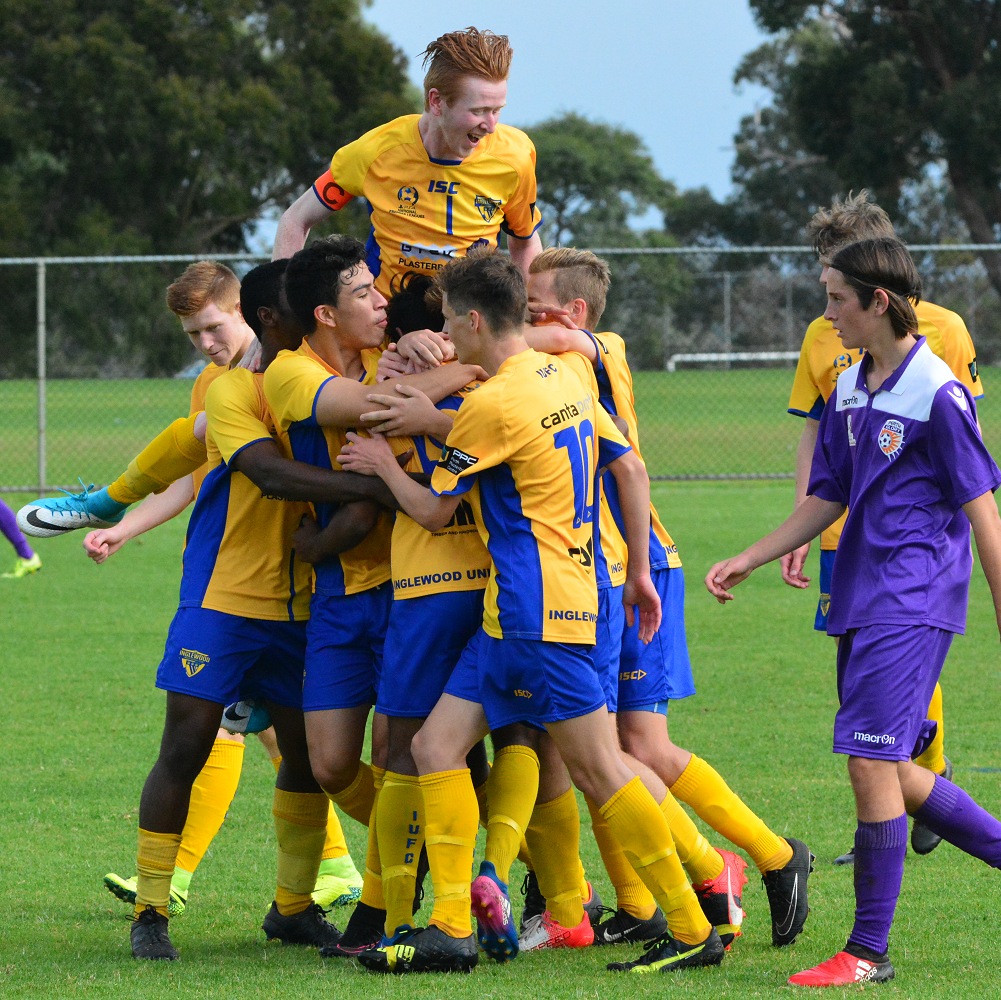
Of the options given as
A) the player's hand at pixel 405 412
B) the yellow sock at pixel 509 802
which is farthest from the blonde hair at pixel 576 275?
the yellow sock at pixel 509 802

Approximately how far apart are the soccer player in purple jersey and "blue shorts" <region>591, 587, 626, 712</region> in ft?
1.98

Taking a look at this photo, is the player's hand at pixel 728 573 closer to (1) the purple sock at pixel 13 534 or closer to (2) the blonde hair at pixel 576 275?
(2) the blonde hair at pixel 576 275

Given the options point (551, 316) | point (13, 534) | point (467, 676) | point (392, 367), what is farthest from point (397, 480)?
point (13, 534)

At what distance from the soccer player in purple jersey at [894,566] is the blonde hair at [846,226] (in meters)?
0.93

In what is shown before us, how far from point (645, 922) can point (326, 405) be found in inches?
70.1

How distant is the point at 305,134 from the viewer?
143 feet

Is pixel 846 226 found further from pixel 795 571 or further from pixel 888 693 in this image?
pixel 888 693

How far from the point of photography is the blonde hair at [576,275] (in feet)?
14.7

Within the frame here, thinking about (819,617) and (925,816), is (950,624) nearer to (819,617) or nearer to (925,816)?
(925,816)

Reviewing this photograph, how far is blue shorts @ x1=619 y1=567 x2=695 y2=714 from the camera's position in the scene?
440 cm

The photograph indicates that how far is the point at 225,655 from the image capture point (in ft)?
13.9

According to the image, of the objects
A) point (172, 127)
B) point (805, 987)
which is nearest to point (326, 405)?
point (805, 987)

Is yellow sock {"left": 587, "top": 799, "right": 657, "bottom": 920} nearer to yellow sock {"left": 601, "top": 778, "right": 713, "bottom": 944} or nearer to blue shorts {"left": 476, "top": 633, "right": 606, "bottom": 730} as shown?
yellow sock {"left": 601, "top": 778, "right": 713, "bottom": 944}

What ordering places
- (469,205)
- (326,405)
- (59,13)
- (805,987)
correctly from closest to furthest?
(805,987)
(326,405)
(469,205)
(59,13)
